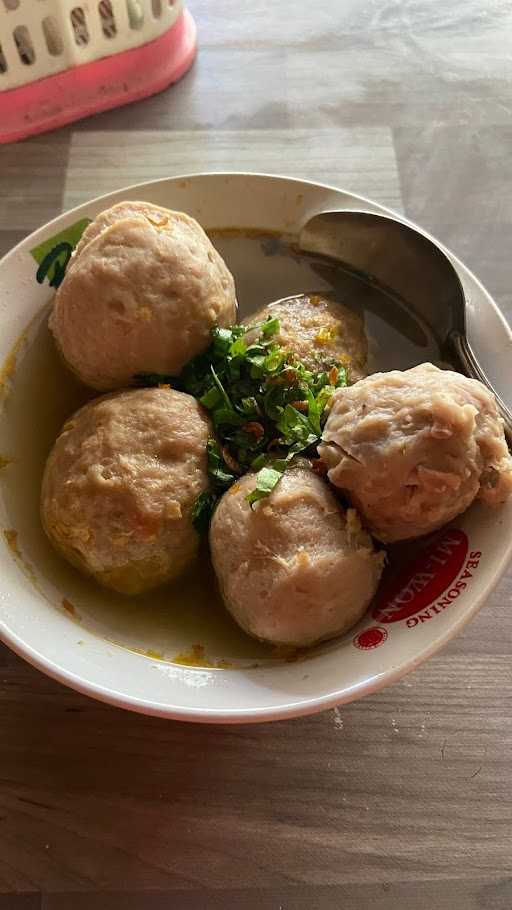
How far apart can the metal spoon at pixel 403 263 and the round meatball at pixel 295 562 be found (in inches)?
11.7

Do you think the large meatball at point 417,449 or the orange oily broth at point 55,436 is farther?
the orange oily broth at point 55,436

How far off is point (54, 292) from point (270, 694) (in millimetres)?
647

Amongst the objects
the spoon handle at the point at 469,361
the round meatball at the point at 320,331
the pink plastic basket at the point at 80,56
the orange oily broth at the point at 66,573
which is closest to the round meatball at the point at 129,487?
the orange oily broth at the point at 66,573

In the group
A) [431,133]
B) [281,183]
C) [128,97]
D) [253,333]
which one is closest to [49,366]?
[253,333]

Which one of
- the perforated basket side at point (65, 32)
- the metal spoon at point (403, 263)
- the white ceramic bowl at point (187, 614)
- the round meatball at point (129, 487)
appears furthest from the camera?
the perforated basket side at point (65, 32)

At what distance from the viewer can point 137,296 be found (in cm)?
94

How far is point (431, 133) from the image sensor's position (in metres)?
1.61

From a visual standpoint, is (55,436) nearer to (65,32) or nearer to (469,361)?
(469,361)

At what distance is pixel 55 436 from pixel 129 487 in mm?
261

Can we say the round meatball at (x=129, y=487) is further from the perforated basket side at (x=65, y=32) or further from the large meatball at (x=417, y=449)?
the perforated basket side at (x=65, y=32)

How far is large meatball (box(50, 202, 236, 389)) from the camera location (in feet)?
3.07

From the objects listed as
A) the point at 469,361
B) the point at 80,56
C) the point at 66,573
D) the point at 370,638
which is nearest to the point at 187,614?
the point at 66,573

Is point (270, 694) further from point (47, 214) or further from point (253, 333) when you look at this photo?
point (47, 214)

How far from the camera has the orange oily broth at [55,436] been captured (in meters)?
0.92
